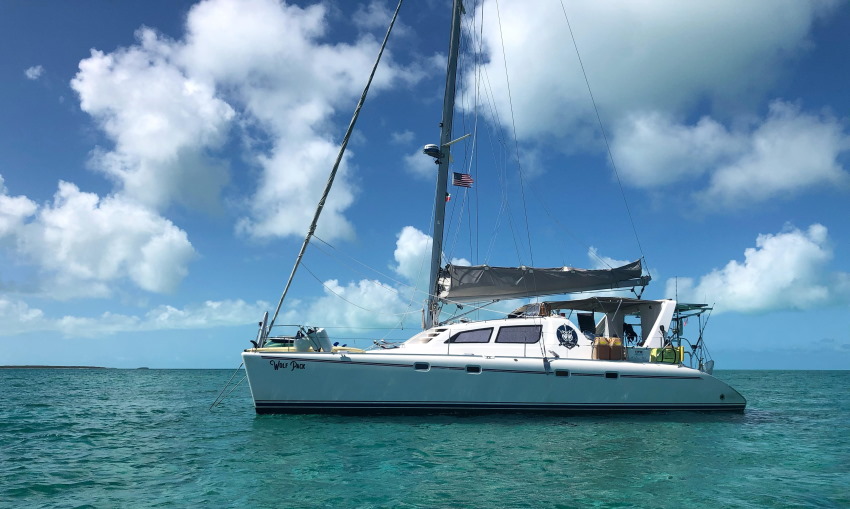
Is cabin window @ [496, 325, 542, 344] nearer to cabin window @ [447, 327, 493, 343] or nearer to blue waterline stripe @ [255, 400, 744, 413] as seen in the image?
cabin window @ [447, 327, 493, 343]

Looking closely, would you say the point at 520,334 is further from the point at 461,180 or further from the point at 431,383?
the point at 461,180

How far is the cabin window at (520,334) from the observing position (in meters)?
15.5

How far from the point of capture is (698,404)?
16.2 m

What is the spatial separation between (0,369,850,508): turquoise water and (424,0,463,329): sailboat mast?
13.0 feet

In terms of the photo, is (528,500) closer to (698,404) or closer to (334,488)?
(334,488)

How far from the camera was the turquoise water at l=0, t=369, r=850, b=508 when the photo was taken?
7660 millimetres

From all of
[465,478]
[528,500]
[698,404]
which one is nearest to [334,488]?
[465,478]

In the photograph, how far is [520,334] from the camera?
15.6 metres

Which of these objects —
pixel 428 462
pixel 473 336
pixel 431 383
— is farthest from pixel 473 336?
pixel 428 462

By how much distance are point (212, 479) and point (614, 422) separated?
32.3ft

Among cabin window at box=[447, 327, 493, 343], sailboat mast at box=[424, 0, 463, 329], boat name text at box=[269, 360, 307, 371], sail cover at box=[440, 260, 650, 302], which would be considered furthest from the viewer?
sailboat mast at box=[424, 0, 463, 329]

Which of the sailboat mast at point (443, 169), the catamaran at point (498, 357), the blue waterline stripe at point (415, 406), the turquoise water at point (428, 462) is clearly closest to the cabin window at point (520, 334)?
the catamaran at point (498, 357)

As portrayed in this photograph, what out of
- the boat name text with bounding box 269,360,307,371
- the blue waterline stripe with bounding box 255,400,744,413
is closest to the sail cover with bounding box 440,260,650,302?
the blue waterline stripe with bounding box 255,400,744,413

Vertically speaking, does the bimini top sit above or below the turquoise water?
above
